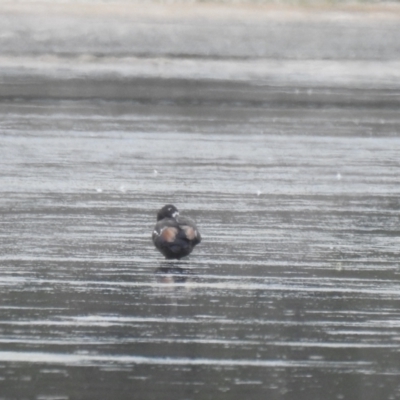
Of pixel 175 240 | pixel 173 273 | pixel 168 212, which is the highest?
pixel 168 212

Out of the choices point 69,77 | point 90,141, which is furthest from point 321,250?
point 69,77

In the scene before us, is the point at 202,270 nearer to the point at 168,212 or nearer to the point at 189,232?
the point at 189,232

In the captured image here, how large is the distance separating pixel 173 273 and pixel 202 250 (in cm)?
84

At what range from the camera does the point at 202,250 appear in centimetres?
914

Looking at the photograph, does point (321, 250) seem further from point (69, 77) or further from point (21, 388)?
point (69, 77)

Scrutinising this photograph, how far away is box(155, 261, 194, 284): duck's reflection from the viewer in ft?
26.6

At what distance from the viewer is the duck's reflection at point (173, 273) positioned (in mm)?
8094

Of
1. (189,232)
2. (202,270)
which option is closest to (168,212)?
(189,232)

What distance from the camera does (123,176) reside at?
12.9 metres

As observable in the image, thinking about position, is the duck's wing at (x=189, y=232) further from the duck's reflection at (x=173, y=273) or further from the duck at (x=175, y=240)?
the duck's reflection at (x=173, y=273)

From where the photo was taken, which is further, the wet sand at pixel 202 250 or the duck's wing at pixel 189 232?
the duck's wing at pixel 189 232

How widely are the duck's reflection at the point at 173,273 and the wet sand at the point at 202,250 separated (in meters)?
0.02

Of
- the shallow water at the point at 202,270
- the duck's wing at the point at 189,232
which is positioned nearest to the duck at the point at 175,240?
the duck's wing at the point at 189,232

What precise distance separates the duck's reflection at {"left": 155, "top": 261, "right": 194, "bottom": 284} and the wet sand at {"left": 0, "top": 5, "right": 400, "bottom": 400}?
0.8 inches
